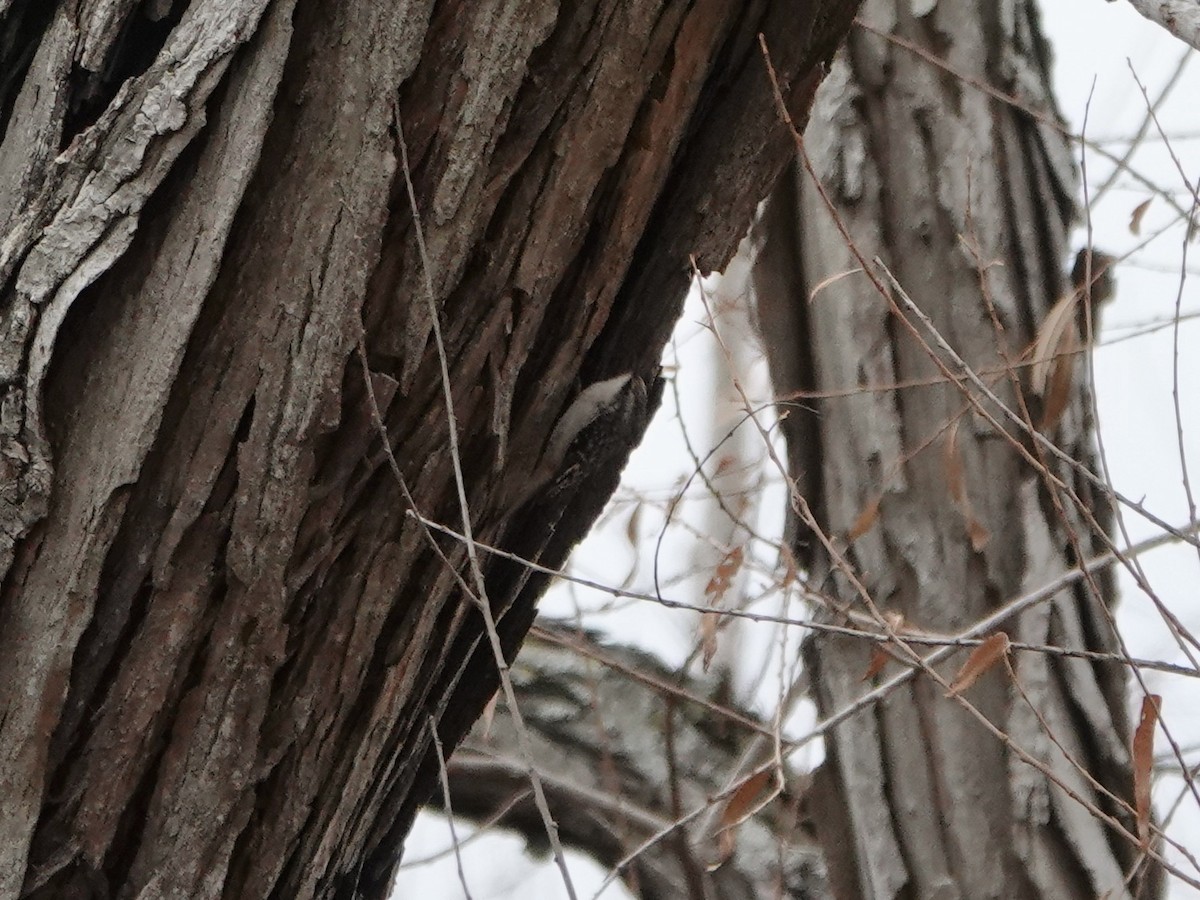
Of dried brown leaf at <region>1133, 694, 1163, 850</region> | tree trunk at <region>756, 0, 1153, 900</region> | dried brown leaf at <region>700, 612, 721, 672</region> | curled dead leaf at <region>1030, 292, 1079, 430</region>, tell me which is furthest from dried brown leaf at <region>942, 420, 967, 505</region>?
dried brown leaf at <region>1133, 694, 1163, 850</region>

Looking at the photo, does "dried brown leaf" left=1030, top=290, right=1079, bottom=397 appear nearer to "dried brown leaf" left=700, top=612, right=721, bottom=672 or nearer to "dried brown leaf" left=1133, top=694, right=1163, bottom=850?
"dried brown leaf" left=1133, top=694, right=1163, bottom=850

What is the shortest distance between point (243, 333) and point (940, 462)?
120cm

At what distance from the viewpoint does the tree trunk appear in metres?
1.50

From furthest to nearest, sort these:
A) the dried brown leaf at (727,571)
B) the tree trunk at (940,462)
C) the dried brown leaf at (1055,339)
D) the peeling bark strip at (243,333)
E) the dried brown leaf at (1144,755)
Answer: the dried brown leaf at (727,571), the tree trunk at (940,462), the dried brown leaf at (1055,339), the dried brown leaf at (1144,755), the peeling bark strip at (243,333)

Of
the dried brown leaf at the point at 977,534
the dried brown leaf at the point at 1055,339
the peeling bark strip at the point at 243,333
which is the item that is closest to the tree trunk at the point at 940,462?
the dried brown leaf at the point at 977,534

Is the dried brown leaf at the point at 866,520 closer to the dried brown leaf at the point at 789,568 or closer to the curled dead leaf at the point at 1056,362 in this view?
the dried brown leaf at the point at 789,568

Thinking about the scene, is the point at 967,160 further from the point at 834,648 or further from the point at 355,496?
the point at 355,496

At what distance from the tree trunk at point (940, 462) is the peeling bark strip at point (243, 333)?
2.72 ft

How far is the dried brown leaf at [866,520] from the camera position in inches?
62.0

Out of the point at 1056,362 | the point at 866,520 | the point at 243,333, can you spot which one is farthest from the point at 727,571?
the point at 243,333

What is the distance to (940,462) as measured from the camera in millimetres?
1655

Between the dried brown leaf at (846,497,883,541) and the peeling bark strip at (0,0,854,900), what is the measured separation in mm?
928

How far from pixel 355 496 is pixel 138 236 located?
187mm

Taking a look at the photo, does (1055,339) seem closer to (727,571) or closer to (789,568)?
(789,568)
